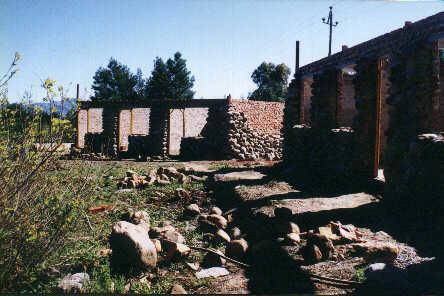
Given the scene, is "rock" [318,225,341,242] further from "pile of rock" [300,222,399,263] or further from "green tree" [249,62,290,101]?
"green tree" [249,62,290,101]

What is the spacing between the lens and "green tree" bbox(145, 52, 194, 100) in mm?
43406

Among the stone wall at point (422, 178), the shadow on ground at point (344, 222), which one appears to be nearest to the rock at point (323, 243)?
the shadow on ground at point (344, 222)

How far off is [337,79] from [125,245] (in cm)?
772

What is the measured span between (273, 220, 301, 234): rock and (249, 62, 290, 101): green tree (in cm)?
3350

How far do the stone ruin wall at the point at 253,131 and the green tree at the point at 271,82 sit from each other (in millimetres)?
18597

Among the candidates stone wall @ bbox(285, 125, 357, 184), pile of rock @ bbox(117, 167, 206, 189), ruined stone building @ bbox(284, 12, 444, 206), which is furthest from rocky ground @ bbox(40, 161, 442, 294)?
pile of rock @ bbox(117, 167, 206, 189)

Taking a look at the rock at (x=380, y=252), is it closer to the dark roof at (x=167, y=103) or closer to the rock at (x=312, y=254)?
the rock at (x=312, y=254)

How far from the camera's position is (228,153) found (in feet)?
58.9

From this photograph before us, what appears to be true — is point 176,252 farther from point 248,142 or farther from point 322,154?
point 248,142

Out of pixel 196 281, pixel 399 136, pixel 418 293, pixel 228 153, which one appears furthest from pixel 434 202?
pixel 228 153

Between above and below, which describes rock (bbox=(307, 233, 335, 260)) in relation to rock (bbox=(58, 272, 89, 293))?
above

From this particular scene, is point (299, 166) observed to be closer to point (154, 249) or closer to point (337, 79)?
point (337, 79)

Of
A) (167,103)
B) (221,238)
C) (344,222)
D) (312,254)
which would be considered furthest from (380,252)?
(167,103)

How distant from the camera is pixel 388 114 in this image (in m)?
7.74
